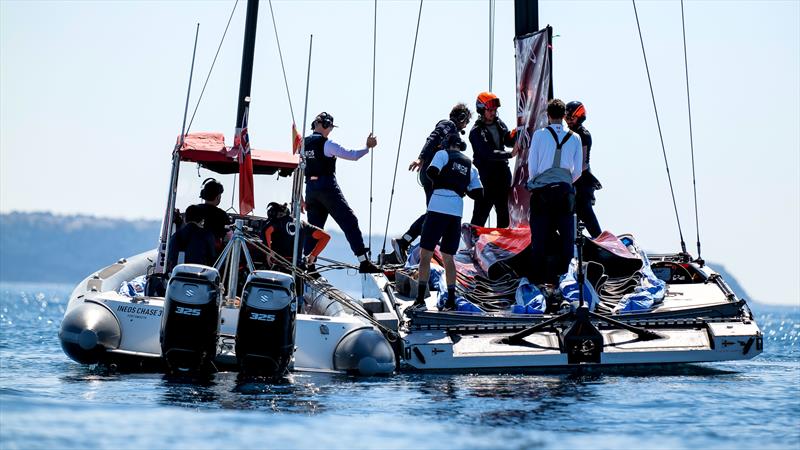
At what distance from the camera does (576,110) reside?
46.1 feet

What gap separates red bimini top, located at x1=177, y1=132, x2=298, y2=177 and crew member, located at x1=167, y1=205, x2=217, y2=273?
167 centimetres

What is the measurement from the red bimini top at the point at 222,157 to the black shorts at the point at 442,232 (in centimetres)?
269

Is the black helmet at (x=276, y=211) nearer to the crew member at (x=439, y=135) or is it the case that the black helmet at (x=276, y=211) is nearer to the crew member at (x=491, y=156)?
the crew member at (x=439, y=135)

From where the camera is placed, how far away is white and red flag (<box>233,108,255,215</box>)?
1410 centimetres

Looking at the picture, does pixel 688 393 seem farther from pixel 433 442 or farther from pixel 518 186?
pixel 518 186

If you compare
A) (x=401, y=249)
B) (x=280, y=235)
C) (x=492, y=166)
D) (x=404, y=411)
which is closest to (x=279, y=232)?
(x=280, y=235)

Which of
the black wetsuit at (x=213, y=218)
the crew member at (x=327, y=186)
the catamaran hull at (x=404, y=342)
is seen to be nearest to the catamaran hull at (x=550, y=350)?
the catamaran hull at (x=404, y=342)

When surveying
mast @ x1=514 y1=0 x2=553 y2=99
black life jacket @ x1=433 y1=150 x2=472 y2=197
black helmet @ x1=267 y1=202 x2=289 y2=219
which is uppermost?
mast @ x1=514 y1=0 x2=553 y2=99

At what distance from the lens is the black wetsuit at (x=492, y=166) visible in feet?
47.3

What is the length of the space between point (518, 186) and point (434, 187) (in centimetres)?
246

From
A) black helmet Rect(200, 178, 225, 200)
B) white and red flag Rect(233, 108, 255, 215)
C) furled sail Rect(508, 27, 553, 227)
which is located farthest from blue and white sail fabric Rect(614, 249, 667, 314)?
white and red flag Rect(233, 108, 255, 215)

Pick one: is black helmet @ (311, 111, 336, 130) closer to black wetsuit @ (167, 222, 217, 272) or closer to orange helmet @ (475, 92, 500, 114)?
orange helmet @ (475, 92, 500, 114)

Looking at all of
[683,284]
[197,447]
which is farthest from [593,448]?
[683,284]

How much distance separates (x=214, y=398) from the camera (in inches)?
373
